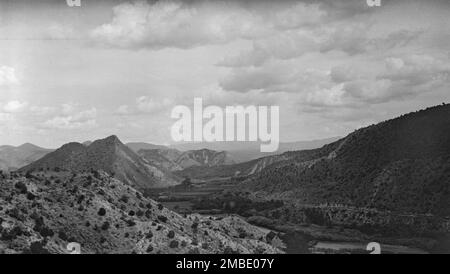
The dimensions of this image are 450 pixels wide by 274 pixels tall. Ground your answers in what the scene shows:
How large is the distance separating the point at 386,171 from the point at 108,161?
3764 inches

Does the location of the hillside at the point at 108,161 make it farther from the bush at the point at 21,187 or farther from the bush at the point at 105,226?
the bush at the point at 105,226

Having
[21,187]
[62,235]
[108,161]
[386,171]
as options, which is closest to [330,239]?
[386,171]

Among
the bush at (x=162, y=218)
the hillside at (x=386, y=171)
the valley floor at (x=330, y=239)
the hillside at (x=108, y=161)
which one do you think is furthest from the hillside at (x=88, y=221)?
the hillside at (x=108, y=161)

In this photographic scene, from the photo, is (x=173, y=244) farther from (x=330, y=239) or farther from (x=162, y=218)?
(x=330, y=239)

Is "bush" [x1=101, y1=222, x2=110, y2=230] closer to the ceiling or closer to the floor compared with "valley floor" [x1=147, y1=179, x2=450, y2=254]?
closer to the ceiling

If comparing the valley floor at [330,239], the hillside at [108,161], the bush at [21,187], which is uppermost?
the bush at [21,187]

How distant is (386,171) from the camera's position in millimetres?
91062

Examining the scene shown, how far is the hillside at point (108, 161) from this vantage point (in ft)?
486

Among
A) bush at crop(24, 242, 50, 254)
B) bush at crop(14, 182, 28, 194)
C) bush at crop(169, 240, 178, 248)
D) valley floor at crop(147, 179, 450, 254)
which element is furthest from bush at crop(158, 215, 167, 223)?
valley floor at crop(147, 179, 450, 254)

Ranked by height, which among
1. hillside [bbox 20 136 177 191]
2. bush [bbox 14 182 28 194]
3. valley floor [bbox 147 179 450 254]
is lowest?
valley floor [bbox 147 179 450 254]

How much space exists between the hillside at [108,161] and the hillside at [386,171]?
5778 centimetres

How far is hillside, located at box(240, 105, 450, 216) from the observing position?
80.7 m

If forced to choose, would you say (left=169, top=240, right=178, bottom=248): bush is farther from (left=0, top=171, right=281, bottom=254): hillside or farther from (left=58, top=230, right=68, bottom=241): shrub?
(left=58, top=230, right=68, bottom=241): shrub

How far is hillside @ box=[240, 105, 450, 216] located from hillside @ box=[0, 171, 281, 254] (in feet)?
144
